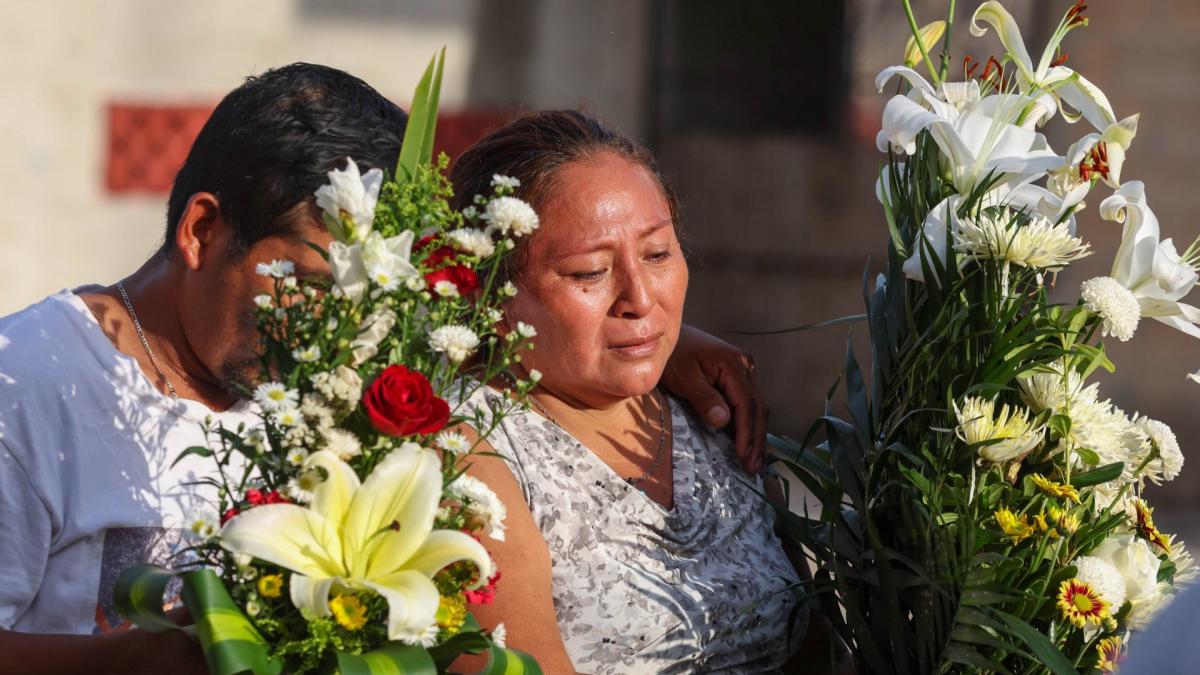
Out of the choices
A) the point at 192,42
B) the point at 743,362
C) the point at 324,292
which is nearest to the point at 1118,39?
the point at 192,42

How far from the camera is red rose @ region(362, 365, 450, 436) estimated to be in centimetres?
160

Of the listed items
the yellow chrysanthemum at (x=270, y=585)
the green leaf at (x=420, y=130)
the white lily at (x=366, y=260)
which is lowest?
the yellow chrysanthemum at (x=270, y=585)

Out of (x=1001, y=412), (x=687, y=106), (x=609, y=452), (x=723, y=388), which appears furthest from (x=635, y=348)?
(x=687, y=106)

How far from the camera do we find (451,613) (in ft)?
5.45

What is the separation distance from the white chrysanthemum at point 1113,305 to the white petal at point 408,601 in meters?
1.02

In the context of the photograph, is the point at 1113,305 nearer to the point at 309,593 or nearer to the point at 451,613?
the point at 451,613

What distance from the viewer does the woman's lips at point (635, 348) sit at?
238 centimetres

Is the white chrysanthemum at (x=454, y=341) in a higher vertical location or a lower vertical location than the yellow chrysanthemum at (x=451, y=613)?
higher

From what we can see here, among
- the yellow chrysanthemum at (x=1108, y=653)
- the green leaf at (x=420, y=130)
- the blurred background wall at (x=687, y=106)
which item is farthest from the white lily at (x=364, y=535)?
the blurred background wall at (x=687, y=106)

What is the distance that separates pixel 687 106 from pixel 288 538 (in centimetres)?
636

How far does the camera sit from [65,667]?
1.85 m

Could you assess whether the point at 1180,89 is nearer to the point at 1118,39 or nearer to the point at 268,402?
the point at 1118,39

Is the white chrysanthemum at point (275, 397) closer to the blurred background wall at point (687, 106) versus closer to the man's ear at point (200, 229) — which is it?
the man's ear at point (200, 229)

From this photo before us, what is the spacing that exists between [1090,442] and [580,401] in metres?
0.84
